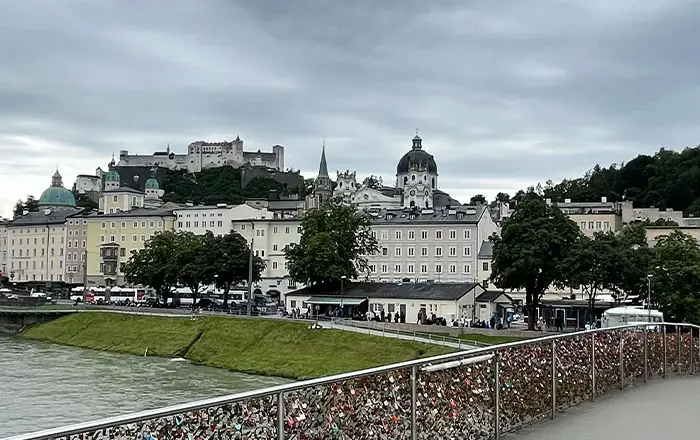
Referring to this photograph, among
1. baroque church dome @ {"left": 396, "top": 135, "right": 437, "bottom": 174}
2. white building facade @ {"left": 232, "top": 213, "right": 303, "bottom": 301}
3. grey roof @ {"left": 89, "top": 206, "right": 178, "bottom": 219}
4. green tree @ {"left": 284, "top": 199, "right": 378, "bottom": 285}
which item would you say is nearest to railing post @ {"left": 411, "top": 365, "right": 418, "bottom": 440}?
green tree @ {"left": 284, "top": 199, "right": 378, "bottom": 285}

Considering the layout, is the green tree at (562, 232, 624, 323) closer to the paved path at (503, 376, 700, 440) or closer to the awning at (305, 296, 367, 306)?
the awning at (305, 296, 367, 306)

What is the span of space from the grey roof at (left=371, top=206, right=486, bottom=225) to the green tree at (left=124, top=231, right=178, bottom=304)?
24.0m

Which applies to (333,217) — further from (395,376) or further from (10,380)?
(395,376)

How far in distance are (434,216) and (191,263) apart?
2806 centimetres

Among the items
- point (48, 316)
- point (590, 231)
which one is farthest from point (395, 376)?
point (590, 231)

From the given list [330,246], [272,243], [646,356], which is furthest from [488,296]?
[646,356]

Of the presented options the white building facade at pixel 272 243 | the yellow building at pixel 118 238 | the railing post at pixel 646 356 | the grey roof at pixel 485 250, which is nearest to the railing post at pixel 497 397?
the railing post at pixel 646 356

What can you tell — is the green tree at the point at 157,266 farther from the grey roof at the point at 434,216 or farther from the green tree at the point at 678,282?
the green tree at the point at 678,282

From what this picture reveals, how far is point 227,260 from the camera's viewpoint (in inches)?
3312

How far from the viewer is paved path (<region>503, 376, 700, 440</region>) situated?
9.03m

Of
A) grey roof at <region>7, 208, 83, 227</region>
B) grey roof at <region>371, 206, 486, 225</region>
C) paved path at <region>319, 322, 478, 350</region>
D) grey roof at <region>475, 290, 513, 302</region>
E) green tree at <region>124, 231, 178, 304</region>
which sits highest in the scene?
grey roof at <region>7, 208, 83, 227</region>

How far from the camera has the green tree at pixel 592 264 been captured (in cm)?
5656

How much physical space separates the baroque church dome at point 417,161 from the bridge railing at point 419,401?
141 m

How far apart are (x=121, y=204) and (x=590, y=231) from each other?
73487 mm
